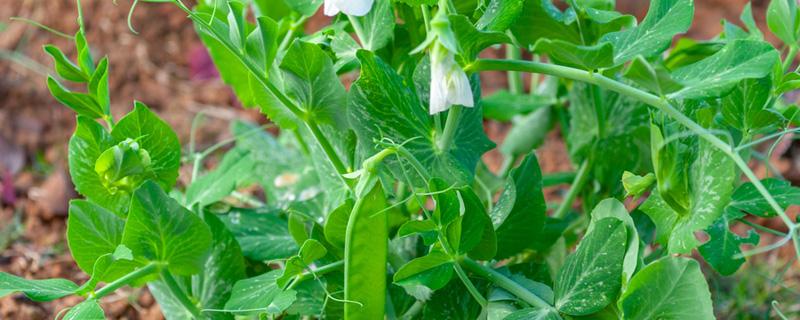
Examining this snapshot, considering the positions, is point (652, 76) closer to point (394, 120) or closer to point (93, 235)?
point (394, 120)

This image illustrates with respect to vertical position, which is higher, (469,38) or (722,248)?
(469,38)

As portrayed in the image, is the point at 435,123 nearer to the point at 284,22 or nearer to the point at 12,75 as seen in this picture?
the point at 284,22

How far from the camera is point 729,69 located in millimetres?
845

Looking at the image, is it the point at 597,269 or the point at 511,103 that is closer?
the point at 597,269

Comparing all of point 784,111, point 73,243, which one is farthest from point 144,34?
point 784,111

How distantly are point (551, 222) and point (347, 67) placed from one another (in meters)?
0.31

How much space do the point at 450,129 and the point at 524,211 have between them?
5.6 inches

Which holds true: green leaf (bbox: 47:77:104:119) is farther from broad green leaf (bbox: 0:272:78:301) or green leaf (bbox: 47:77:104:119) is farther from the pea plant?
broad green leaf (bbox: 0:272:78:301)

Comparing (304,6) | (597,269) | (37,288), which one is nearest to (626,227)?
(597,269)

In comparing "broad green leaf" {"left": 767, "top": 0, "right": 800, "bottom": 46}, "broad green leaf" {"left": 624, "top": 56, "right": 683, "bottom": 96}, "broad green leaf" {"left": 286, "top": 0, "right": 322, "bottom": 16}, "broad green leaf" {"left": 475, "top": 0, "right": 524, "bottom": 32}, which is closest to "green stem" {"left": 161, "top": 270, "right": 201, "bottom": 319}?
Answer: "broad green leaf" {"left": 286, "top": 0, "right": 322, "bottom": 16}

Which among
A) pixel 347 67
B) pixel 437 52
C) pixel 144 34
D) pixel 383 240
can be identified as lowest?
pixel 144 34

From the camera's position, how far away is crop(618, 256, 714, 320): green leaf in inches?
32.0

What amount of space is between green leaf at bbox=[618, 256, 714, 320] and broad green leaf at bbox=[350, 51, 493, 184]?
0.21 metres

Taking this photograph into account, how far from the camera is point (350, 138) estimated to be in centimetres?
104
